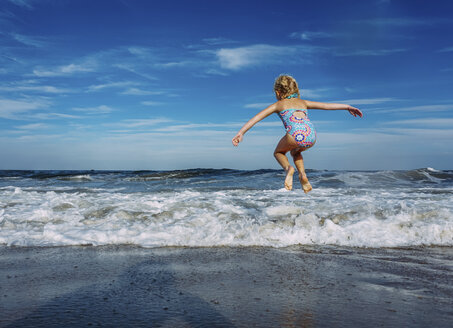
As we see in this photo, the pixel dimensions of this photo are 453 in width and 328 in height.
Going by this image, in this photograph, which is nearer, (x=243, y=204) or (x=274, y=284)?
(x=274, y=284)

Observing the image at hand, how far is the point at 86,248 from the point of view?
508cm

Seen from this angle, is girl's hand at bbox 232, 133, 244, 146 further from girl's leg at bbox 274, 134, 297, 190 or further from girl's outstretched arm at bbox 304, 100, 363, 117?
girl's outstretched arm at bbox 304, 100, 363, 117

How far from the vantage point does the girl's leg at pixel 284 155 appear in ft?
17.5

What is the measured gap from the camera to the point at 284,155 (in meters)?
5.70

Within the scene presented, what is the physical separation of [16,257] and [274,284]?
10.1 ft

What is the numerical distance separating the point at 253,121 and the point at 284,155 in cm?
91

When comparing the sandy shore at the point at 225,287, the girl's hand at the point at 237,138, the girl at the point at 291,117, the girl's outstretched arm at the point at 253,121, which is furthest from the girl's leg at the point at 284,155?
the sandy shore at the point at 225,287

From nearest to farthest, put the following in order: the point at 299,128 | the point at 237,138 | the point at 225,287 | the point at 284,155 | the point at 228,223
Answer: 1. the point at 225,287
2. the point at 237,138
3. the point at 299,128
4. the point at 284,155
5. the point at 228,223

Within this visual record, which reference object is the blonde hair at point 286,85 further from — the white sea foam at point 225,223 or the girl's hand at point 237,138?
the white sea foam at point 225,223

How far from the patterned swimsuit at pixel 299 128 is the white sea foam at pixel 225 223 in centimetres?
137

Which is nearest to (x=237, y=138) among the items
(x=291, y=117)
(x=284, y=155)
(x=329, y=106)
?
(x=291, y=117)

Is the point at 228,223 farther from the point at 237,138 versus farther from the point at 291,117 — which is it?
the point at 291,117

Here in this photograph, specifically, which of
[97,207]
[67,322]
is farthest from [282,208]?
[67,322]

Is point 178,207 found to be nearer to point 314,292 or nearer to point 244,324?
point 314,292
